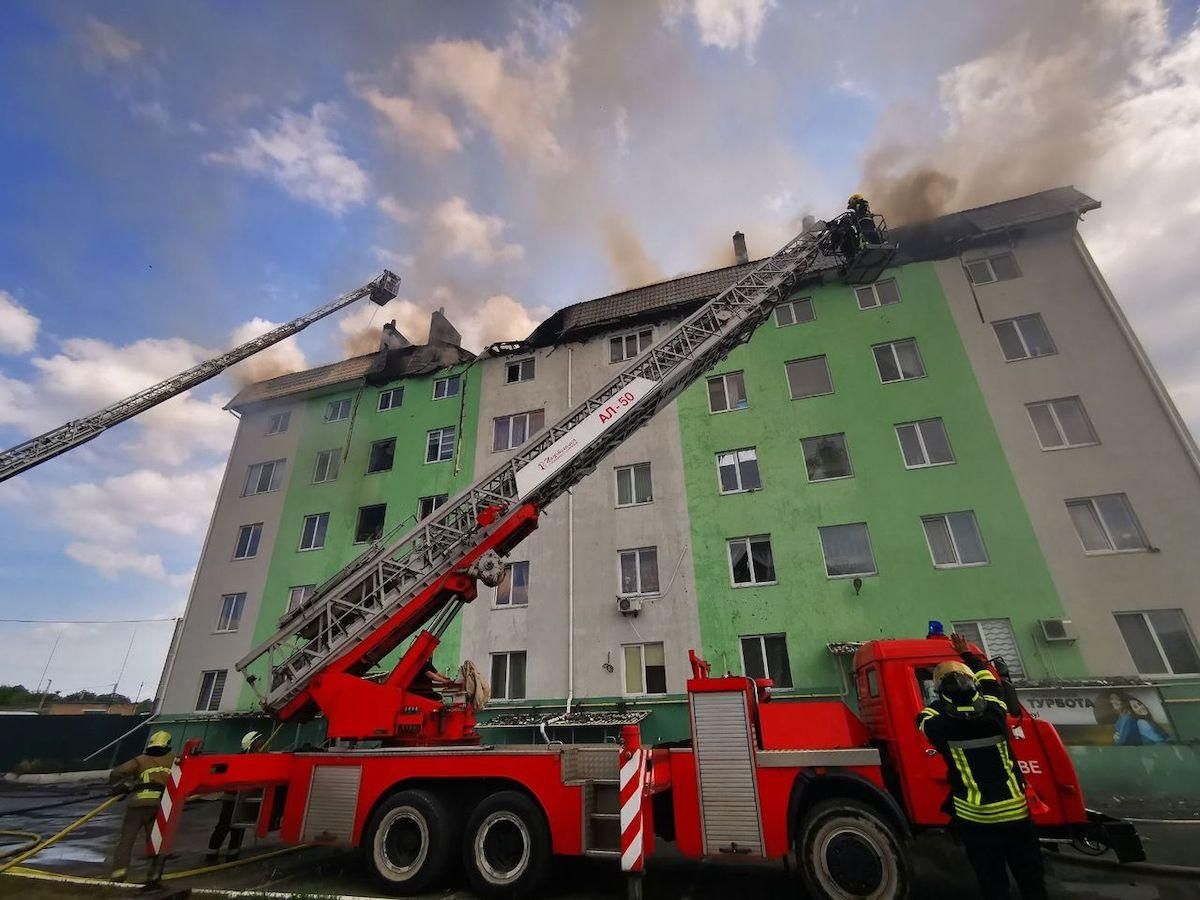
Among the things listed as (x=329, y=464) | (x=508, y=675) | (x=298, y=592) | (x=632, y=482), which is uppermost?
(x=329, y=464)

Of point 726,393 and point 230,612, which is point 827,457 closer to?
point 726,393

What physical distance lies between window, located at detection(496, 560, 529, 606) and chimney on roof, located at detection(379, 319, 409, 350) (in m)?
13.2

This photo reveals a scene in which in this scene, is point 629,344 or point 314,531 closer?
point 629,344

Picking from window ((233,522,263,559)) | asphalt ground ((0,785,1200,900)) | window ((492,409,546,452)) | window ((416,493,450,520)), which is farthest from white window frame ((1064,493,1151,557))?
window ((233,522,263,559))

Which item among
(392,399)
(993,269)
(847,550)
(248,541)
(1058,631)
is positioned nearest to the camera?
(1058,631)

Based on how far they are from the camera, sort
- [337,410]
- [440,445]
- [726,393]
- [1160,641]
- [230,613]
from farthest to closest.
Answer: [337,410]
[440,445]
[230,613]
[726,393]
[1160,641]

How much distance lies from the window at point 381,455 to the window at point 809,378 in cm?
1609

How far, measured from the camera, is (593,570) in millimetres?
17875

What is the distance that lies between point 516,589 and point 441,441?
7419 millimetres

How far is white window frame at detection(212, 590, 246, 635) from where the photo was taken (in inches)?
843

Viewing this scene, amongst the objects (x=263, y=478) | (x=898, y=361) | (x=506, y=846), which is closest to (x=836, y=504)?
(x=898, y=361)

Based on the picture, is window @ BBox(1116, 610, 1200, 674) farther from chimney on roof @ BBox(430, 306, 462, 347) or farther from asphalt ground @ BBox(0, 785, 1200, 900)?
chimney on roof @ BBox(430, 306, 462, 347)

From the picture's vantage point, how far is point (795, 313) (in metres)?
20.1

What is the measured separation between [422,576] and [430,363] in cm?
1756
